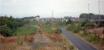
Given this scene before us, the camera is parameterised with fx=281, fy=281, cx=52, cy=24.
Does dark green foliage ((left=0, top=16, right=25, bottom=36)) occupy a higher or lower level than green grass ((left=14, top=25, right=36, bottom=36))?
higher

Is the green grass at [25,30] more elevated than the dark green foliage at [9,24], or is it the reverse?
the dark green foliage at [9,24]

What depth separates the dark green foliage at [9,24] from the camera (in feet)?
32.0

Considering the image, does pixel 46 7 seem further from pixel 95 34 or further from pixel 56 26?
pixel 95 34

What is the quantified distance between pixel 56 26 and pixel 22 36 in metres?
1.34

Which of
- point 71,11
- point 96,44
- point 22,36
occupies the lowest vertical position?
point 96,44

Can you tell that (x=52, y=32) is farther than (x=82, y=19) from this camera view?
No

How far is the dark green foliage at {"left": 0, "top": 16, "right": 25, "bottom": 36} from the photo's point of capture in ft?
32.0

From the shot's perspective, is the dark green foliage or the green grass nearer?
the dark green foliage

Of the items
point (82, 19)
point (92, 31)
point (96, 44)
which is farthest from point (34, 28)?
point (96, 44)

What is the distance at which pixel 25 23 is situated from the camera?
396 inches

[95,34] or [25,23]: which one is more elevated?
[25,23]

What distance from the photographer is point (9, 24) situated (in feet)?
33.5

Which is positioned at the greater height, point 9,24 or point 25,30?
point 9,24

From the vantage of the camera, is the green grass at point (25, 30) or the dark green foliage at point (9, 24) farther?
the green grass at point (25, 30)
